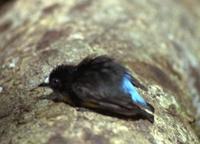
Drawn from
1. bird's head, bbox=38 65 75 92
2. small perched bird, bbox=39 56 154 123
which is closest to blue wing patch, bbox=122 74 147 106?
small perched bird, bbox=39 56 154 123

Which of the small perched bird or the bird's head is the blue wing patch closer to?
A: the small perched bird

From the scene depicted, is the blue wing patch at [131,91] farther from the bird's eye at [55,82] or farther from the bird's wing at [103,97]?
the bird's eye at [55,82]

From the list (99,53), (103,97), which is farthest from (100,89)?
(99,53)

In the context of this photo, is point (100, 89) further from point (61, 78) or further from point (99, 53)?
point (99, 53)

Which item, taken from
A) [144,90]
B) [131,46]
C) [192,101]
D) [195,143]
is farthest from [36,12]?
[195,143]

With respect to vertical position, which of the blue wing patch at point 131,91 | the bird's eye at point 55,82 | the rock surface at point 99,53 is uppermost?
the bird's eye at point 55,82

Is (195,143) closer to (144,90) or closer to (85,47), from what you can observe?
(144,90)

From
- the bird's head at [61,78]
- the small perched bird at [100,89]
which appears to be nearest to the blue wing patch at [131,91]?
the small perched bird at [100,89]
